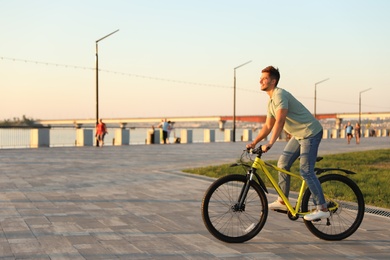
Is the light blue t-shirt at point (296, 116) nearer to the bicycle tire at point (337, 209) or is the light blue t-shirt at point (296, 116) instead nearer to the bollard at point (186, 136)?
the bicycle tire at point (337, 209)

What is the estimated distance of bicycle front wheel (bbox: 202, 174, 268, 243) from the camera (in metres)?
5.14

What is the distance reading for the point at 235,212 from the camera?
5.29 metres

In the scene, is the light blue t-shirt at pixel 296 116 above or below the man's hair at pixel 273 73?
below

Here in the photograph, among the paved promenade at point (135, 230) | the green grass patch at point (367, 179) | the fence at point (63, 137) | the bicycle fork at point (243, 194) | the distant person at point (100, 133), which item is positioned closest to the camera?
the paved promenade at point (135, 230)

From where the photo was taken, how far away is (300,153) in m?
5.41

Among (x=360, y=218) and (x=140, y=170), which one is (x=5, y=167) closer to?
(x=140, y=170)

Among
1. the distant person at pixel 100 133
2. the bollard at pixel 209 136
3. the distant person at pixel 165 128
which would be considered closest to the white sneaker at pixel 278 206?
the distant person at pixel 100 133

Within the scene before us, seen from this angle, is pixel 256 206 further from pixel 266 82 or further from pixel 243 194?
pixel 266 82

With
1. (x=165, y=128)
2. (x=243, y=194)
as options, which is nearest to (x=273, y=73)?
(x=243, y=194)

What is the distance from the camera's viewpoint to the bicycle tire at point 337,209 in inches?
216

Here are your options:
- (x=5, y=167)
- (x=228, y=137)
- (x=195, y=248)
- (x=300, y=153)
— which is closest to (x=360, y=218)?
(x=300, y=153)

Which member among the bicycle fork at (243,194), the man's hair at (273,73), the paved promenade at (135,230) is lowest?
the paved promenade at (135,230)

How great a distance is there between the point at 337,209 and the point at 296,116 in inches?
A: 43.4

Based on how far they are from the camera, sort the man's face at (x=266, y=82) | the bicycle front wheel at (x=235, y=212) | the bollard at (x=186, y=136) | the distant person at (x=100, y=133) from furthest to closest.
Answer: the bollard at (x=186, y=136) < the distant person at (x=100, y=133) < the man's face at (x=266, y=82) < the bicycle front wheel at (x=235, y=212)
